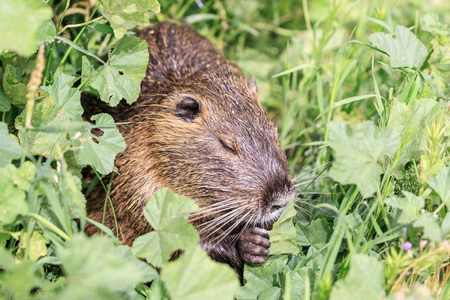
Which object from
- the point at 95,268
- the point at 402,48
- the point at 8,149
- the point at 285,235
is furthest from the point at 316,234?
the point at 8,149

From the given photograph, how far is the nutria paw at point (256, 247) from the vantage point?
9.13 feet

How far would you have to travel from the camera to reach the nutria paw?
2.78m

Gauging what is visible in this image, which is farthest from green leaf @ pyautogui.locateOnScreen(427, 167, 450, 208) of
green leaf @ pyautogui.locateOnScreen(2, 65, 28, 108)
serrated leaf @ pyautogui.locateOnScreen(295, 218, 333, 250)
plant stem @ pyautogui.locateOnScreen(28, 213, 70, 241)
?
green leaf @ pyautogui.locateOnScreen(2, 65, 28, 108)

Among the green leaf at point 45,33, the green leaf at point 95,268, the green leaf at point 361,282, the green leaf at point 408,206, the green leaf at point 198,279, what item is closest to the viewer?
the green leaf at point 95,268

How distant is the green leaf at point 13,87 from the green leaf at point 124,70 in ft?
1.29

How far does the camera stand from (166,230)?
2.26 m

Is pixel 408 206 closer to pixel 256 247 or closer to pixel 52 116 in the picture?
pixel 256 247

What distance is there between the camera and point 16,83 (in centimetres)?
273

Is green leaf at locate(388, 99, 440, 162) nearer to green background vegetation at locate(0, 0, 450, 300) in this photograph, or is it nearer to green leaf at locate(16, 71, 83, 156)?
green background vegetation at locate(0, 0, 450, 300)

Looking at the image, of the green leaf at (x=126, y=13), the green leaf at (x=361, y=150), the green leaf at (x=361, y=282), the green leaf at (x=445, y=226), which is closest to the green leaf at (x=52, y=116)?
the green leaf at (x=126, y=13)

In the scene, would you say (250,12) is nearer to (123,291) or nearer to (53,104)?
(53,104)

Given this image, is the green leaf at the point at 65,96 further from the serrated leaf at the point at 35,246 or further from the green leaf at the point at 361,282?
the green leaf at the point at 361,282

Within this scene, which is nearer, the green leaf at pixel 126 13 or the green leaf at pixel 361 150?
the green leaf at pixel 361 150

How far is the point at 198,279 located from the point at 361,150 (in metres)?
1.02
